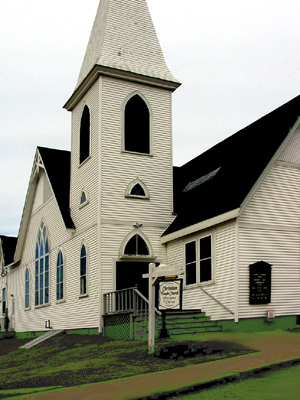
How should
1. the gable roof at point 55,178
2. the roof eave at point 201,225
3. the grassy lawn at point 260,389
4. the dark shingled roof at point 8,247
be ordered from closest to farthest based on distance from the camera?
1. the grassy lawn at point 260,389
2. the roof eave at point 201,225
3. the gable roof at point 55,178
4. the dark shingled roof at point 8,247

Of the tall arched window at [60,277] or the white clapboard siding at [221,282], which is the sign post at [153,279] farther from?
the tall arched window at [60,277]

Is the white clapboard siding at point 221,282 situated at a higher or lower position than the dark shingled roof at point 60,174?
lower

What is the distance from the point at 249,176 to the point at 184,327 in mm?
5304

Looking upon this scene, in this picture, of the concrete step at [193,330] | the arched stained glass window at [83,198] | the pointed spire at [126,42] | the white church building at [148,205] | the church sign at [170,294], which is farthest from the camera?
the pointed spire at [126,42]

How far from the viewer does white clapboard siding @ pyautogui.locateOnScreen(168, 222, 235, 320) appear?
1894 cm

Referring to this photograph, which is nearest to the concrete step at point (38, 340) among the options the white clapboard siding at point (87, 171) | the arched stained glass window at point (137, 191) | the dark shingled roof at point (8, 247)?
the white clapboard siding at point (87, 171)

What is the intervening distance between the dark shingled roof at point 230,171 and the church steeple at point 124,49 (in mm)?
3830

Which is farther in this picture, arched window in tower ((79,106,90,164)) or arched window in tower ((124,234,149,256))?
arched window in tower ((79,106,90,164))

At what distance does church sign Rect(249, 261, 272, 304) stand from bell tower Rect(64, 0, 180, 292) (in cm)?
557

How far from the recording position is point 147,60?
83.0 ft

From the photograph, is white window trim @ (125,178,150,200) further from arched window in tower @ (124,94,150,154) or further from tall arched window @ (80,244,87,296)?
tall arched window @ (80,244,87,296)

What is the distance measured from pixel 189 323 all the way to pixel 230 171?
601 centimetres

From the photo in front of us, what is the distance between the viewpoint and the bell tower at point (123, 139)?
75.7ft

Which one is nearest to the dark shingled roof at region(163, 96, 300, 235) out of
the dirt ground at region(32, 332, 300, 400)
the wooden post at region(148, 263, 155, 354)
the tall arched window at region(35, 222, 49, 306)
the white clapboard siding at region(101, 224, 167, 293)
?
the white clapboard siding at region(101, 224, 167, 293)
